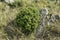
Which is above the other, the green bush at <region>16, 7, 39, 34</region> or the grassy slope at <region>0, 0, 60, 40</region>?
the grassy slope at <region>0, 0, 60, 40</region>

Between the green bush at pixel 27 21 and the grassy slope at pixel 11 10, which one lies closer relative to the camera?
the green bush at pixel 27 21

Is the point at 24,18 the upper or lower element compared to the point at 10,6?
lower

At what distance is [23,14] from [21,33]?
2.13 feet

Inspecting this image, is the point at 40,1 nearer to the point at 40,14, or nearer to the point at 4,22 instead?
the point at 40,14

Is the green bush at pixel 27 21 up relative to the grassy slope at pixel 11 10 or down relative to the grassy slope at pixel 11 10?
down

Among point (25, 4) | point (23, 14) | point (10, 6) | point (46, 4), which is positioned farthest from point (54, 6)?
point (23, 14)

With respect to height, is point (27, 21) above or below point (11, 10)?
below

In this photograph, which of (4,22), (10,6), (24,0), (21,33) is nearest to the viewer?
(21,33)

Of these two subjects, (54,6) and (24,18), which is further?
(54,6)

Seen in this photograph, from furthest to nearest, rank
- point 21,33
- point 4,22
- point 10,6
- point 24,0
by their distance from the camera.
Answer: point 24,0
point 10,6
point 4,22
point 21,33

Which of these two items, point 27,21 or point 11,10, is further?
point 11,10

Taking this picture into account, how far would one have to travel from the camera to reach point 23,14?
733 cm

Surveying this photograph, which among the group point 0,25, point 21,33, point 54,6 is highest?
point 54,6

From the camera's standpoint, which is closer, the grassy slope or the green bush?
the green bush
